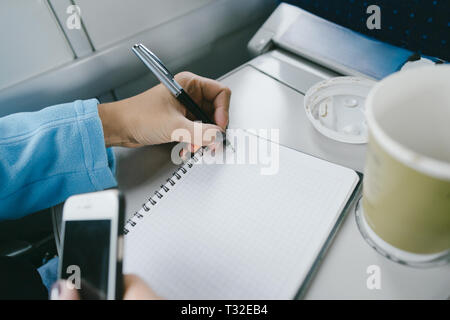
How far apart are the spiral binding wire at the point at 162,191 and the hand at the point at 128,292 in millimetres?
79

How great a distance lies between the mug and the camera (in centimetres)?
22

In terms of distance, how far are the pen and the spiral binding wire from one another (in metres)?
0.05

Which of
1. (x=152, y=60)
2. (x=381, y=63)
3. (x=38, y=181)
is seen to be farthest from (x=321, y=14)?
(x=38, y=181)

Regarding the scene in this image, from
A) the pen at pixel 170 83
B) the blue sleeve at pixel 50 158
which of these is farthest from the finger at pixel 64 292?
the pen at pixel 170 83

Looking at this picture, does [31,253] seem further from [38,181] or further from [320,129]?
[320,129]

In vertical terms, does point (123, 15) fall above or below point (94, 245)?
above

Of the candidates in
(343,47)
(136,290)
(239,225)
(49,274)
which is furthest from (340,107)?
(49,274)

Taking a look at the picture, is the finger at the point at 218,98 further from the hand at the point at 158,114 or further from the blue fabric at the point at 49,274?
the blue fabric at the point at 49,274

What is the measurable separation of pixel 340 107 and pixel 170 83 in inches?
9.4

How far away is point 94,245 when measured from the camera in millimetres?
316

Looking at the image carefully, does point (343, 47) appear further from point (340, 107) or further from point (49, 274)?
point (49, 274)

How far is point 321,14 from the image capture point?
1.86 ft
